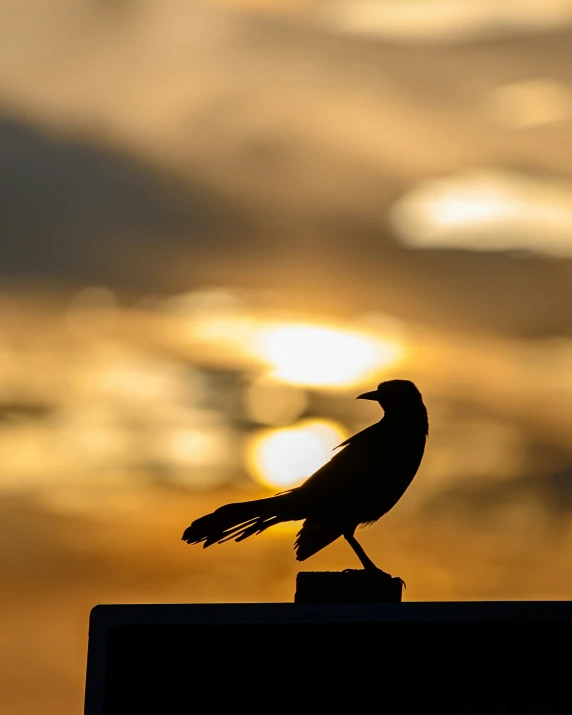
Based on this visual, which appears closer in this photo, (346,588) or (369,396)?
(346,588)

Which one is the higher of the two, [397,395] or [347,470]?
[397,395]

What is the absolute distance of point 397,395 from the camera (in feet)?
23.2

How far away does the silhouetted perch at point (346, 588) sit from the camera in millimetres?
3697

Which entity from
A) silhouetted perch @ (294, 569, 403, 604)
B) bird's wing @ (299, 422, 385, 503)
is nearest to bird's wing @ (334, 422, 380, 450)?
bird's wing @ (299, 422, 385, 503)

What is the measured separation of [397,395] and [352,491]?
3.31 ft

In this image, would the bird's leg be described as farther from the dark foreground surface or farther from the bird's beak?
the dark foreground surface

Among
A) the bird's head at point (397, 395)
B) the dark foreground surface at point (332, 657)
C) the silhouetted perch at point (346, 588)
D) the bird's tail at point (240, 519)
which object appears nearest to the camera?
the dark foreground surface at point (332, 657)

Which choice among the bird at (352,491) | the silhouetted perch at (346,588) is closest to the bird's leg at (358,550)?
the bird at (352,491)

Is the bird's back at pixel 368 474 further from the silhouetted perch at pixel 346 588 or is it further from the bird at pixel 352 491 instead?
the silhouetted perch at pixel 346 588

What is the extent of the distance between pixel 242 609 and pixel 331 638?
29 cm

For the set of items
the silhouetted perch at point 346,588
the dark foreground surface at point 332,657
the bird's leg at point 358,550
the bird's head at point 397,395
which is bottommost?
the dark foreground surface at point 332,657

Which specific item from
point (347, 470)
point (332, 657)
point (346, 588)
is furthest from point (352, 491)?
point (332, 657)

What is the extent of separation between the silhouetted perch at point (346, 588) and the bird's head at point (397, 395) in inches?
130

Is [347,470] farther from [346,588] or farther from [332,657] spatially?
[332,657]
